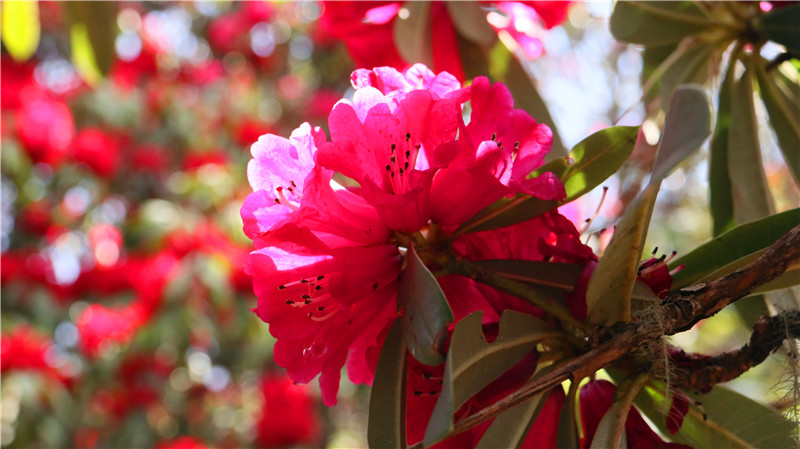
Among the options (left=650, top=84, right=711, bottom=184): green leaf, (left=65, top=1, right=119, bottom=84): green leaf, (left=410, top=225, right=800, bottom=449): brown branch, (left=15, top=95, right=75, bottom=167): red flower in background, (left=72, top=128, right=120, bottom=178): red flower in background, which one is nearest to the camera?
(left=650, top=84, right=711, bottom=184): green leaf

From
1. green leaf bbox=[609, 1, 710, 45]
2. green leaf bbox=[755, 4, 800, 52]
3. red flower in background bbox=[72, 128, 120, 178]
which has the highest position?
red flower in background bbox=[72, 128, 120, 178]

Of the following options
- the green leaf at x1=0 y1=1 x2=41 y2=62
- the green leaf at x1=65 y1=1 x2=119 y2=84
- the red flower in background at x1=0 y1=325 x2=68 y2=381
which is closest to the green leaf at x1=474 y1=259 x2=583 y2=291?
the green leaf at x1=65 y1=1 x2=119 y2=84

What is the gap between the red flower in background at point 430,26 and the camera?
1.17 meters

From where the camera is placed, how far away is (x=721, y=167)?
1056 millimetres

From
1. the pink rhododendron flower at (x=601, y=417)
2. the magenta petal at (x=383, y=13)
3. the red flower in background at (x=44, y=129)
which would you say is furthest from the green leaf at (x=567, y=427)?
the red flower in background at (x=44, y=129)

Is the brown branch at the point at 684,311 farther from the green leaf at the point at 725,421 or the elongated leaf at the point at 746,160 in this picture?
the elongated leaf at the point at 746,160

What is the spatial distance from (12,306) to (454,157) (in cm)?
403

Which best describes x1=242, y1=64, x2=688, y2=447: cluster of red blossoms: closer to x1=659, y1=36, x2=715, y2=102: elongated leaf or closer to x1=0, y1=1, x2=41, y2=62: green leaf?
x1=659, y1=36, x2=715, y2=102: elongated leaf

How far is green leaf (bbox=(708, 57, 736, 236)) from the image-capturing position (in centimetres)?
103

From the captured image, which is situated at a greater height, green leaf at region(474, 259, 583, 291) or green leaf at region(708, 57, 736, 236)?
green leaf at region(708, 57, 736, 236)

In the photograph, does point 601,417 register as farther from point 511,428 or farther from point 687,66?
point 687,66

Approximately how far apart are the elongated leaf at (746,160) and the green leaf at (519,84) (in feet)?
0.83

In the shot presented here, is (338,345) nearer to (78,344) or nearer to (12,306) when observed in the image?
(78,344)

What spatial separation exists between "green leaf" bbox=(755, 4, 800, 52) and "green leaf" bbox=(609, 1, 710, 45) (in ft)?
0.28
